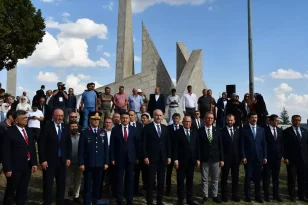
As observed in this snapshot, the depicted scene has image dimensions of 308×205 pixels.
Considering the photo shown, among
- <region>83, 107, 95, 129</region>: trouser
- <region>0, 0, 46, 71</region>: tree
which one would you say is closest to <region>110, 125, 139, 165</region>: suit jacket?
<region>83, 107, 95, 129</region>: trouser

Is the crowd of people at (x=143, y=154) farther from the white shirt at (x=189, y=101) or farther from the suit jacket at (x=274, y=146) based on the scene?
→ the white shirt at (x=189, y=101)

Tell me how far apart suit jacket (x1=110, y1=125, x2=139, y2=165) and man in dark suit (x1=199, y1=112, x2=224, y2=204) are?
139cm

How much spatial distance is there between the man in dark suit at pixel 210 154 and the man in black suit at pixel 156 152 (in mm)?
748

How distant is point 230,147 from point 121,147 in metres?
2.23

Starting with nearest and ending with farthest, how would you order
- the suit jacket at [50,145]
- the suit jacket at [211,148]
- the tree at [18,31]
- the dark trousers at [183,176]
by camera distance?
1. the suit jacket at [50,145]
2. the dark trousers at [183,176]
3. the suit jacket at [211,148]
4. the tree at [18,31]

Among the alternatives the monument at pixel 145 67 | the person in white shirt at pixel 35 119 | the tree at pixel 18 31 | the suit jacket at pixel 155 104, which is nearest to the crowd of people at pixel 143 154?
the person in white shirt at pixel 35 119

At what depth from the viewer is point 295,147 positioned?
7449mm

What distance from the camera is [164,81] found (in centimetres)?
2009

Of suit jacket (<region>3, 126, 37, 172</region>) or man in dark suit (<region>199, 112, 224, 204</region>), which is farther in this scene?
man in dark suit (<region>199, 112, 224, 204</region>)

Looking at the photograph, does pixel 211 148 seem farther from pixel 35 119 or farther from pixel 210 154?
pixel 35 119

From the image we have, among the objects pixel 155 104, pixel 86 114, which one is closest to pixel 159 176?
pixel 86 114

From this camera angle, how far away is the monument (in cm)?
1912

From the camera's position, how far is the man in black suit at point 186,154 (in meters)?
6.61

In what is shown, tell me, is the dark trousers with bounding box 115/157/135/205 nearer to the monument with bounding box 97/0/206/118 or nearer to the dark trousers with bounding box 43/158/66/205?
the dark trousers with bounding box 43/158/66/205
